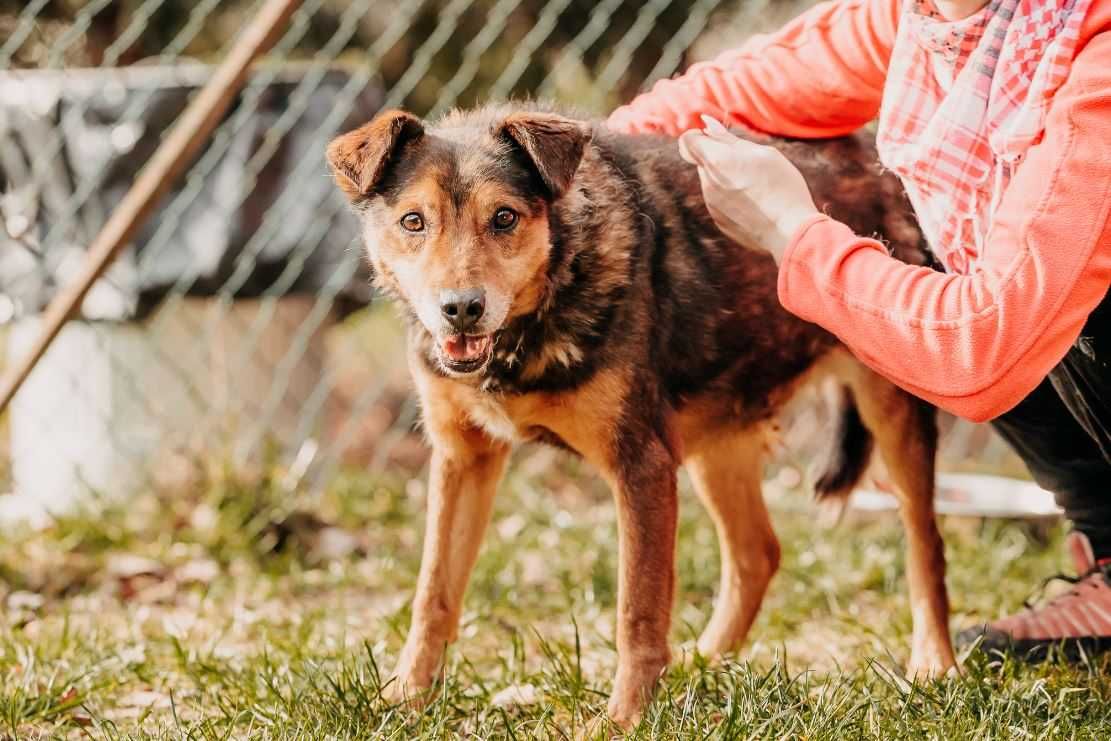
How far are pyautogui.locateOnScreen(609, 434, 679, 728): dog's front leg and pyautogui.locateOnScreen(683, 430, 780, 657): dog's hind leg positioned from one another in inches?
27.3

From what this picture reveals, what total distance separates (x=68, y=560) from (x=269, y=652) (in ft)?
4.12

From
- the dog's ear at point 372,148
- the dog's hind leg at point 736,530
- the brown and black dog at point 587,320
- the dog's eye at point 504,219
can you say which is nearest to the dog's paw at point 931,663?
the brown and black dog at point 587,320

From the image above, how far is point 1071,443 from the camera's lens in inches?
131

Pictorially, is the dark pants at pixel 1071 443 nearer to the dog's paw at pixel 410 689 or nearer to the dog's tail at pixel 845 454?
the dog's tail at pixel 845 454

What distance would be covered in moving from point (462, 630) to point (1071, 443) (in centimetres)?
174

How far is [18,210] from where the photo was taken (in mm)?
5121

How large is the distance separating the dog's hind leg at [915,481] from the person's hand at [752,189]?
1.02 m

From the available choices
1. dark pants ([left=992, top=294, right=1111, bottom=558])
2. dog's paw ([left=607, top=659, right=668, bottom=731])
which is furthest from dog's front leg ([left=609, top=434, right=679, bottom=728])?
dark pants ([left=992, top=294, right=1111, bottom=558])

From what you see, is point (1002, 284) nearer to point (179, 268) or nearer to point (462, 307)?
point (462, 307)

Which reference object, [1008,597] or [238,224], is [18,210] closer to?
[238,224]

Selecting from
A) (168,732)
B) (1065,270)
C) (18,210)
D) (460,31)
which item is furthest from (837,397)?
(460,31)

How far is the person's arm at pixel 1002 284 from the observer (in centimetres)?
227

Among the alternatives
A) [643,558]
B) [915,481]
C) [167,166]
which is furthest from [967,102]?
[167,166]

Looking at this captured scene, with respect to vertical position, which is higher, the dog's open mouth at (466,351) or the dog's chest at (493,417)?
the dog's open mouth at (466,351)
